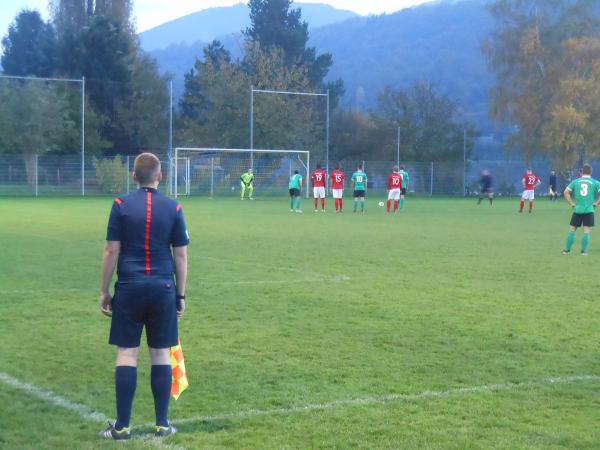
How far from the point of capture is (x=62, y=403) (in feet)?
20.9

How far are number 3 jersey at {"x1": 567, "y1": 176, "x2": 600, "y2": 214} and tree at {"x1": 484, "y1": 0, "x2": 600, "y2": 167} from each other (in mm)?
39542

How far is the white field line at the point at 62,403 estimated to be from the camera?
5.56 m

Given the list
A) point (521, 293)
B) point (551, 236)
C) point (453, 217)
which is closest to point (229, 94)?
point (453, 217)

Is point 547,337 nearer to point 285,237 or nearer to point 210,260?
point 210,260

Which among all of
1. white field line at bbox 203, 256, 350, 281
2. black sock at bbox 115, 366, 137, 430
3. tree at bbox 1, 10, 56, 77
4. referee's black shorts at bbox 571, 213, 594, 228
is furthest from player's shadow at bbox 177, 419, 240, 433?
tree at bbox 1, 10, 56, 77

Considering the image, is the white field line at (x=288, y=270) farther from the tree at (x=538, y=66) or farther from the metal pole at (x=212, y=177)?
the tree at (x=538, y=66)

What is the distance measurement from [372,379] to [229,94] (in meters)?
52.4

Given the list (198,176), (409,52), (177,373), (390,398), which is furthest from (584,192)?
(409,52)

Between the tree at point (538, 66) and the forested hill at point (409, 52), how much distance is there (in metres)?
44.4

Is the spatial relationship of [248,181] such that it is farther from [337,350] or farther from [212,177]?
[337,350]

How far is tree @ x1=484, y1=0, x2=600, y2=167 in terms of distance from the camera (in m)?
55.9

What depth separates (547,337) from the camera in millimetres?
8992

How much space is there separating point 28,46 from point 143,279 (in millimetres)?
78666

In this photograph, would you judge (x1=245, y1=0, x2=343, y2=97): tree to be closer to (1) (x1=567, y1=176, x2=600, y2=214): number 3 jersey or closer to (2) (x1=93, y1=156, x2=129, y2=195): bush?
(2) (x1=93, y1=156, x2=129, y2=195): bush
